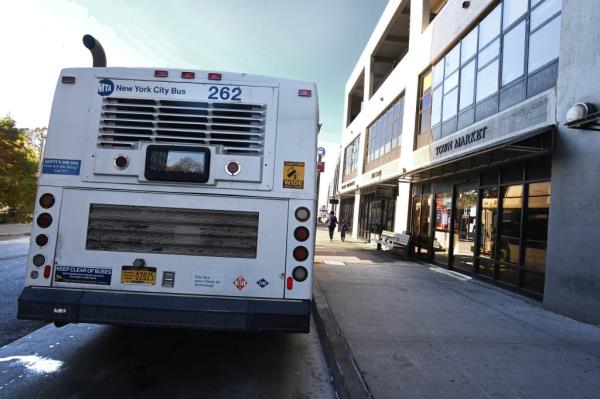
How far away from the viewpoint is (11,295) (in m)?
6.88

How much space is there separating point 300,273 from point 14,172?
85.0 ft

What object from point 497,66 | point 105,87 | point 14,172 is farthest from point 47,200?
point 14,172

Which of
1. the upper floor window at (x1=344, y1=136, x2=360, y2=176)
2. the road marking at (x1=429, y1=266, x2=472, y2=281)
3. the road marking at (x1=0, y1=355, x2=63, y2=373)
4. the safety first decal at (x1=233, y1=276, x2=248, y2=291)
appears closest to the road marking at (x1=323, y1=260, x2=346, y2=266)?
the road marking at (x1=429, y1=266, x2=472, y2=281)

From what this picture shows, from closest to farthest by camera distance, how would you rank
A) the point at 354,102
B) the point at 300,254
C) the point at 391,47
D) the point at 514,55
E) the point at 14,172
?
the point at 300,254, the point at 514,55, the point at 14,172, the point at 391,47, the point at 354,102

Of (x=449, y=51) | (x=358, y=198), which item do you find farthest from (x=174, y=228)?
(x=358, y=198)

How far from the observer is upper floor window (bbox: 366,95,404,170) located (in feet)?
62.4

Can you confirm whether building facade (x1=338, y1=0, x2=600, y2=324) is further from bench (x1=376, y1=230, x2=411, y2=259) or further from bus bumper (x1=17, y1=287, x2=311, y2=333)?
bus bumper (x1=17, y1=287, x2=311, y2=333)

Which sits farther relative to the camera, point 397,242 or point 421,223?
point 397,242

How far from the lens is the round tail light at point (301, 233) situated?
4.01 m

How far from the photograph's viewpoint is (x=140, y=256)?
12.9 ft

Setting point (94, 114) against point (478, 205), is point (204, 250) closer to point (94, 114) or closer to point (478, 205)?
point (94, 114)

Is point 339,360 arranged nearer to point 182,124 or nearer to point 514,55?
point 182,124

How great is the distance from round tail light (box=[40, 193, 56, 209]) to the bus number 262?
1805 mm

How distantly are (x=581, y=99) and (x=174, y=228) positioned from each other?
6.74 meters
